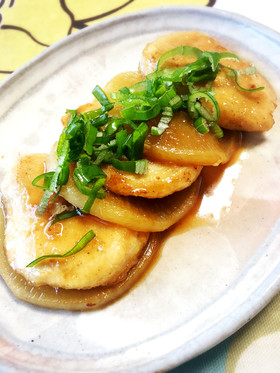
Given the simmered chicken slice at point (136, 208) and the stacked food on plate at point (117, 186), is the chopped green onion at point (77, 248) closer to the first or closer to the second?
the stacked food on plate at point (117, 186)

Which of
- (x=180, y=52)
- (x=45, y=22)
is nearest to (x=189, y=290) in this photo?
(x=180, y=52)

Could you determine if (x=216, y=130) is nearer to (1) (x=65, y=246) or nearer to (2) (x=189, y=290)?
(2) (x=189, y=290)

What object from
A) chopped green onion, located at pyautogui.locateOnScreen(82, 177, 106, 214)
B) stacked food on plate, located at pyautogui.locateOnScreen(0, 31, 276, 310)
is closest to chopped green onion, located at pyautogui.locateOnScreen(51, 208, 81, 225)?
stacked food on plate, located at pyautogui.locateOnScreen(0, 31, 276, 310)

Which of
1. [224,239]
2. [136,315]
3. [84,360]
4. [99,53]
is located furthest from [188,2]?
[84,360]

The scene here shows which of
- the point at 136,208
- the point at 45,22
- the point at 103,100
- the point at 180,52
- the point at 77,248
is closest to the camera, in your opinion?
the point at 77,248

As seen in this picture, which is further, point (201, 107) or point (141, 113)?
point (201, 107)

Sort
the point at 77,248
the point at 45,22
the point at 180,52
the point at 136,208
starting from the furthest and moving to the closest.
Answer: the point at 45,22
the point at 180,52
the point at 136,208
the point at 77,248

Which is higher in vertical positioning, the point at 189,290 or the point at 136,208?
the point at 136,208

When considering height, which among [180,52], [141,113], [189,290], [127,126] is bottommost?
[189,290]
